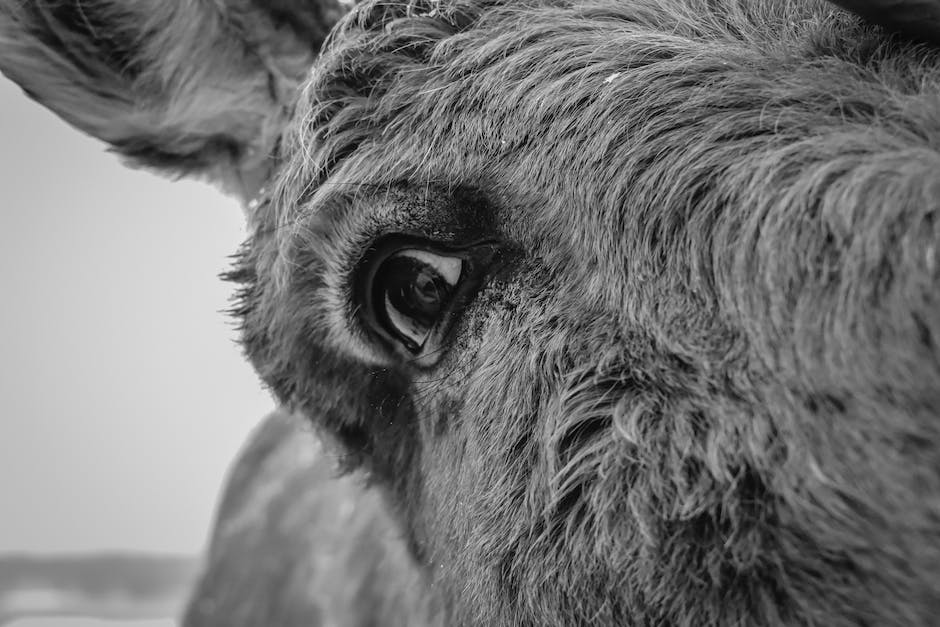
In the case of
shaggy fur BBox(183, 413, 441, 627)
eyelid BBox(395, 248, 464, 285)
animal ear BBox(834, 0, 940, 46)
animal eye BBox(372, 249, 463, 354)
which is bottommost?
shaggy fur BBox(183, 413, 441, 627)

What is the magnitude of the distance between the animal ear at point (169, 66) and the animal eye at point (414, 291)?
0.78 meters

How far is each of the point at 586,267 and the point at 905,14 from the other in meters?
0.70

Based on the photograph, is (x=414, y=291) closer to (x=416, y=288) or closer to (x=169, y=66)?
(x=416, y=288)

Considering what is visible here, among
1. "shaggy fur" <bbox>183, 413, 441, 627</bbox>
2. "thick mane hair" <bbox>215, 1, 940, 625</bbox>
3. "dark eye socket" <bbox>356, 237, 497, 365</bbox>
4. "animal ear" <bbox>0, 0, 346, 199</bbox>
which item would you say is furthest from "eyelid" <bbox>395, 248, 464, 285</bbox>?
"shaggy fur" <bbox>183, 413, 441, 627</bbox>

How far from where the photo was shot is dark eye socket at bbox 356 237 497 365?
6.91 ft

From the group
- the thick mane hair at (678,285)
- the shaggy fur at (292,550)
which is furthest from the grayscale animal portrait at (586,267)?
the shaggy fur at (292,550)

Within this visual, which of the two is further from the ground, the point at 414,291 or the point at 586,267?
the point at 586,267

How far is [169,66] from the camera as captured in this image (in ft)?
8.92

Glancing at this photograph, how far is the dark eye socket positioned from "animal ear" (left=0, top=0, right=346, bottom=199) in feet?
2.50

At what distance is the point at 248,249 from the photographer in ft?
9.05

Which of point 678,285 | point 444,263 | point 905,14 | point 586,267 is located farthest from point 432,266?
point 905,14

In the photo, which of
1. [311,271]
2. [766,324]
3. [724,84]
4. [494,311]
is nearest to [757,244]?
[766,324]

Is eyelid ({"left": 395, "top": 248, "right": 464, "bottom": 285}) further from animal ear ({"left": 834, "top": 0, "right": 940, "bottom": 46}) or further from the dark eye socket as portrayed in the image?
animal ear ({"left": 834, "top": 0, "right": 940, "bottom": 46})

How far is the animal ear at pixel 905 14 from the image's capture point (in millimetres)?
1564
